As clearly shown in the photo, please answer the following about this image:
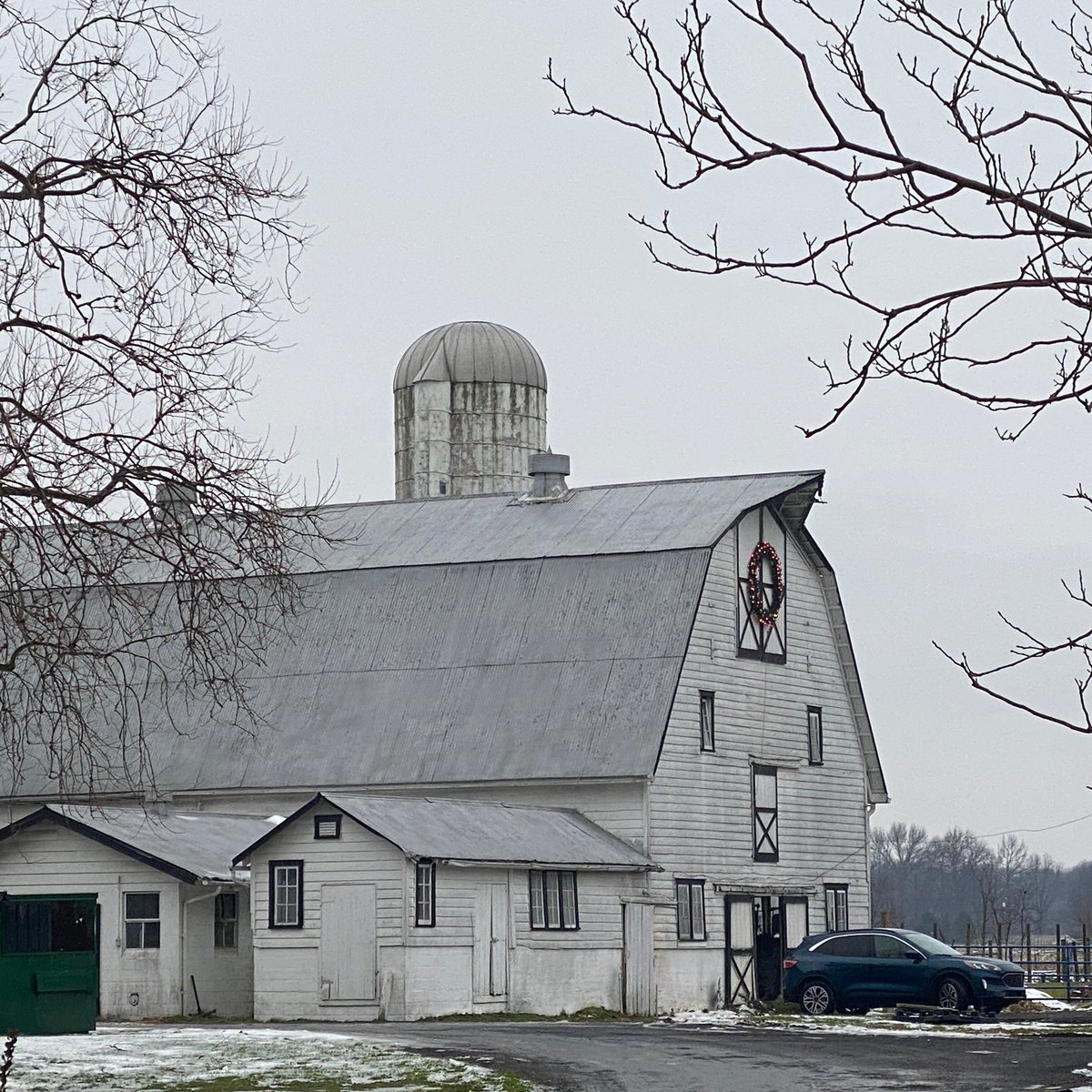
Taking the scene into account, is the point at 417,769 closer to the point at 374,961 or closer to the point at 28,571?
the point at 374,961

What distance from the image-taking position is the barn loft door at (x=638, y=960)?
120ft

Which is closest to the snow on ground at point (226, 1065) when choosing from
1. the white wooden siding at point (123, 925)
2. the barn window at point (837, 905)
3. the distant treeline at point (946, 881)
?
the white wooden siding at point (123, 925)

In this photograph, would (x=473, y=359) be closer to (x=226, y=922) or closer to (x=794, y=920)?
(x=794, y=920)

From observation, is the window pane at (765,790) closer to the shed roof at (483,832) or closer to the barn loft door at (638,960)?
the shed roof at (483,832)

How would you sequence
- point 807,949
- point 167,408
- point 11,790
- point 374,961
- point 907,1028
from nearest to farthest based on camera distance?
1. point 167,408
2. point 907,1028
3. point 374,961
4. point 807,949
5. point 11,790

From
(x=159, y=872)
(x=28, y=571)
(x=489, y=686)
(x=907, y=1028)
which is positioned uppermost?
(x=28, y=571)

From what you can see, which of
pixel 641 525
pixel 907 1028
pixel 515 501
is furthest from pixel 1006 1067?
pixel 515 501

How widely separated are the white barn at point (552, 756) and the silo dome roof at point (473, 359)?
11036mm

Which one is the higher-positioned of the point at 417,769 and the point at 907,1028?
the point at 417,769

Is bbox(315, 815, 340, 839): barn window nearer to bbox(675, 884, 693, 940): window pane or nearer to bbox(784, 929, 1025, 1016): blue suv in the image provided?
bbox(675, 884, 693, 940): window pane

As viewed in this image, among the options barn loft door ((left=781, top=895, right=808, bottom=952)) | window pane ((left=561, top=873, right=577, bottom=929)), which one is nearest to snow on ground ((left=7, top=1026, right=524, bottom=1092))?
window pane ((left=561, top=873, right=577, bottom=929))

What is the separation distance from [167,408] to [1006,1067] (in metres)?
12.0

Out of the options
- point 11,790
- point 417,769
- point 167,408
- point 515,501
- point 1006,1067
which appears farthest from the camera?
point 515,501

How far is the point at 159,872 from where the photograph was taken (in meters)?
35.1
